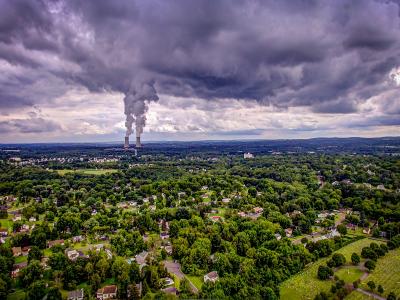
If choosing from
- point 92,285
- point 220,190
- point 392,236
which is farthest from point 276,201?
point 92,285

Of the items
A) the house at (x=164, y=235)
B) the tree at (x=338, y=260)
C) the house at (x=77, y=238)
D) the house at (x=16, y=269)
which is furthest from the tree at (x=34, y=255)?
the tree at (x=338, y=260)

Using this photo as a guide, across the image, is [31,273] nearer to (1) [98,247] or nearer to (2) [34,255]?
(2) [34,255]

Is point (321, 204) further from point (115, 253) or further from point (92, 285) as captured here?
point (92, 285)

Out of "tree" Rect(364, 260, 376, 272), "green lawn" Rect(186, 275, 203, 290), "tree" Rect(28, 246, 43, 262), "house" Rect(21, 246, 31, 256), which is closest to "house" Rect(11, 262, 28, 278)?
"tree" Rect(28, 246, 43, 262)

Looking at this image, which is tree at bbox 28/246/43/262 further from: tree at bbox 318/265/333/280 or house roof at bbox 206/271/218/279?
tree at bbox 318/265/333/280

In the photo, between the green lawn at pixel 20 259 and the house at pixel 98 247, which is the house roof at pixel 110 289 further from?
A: the green lawn at pixel 20 259

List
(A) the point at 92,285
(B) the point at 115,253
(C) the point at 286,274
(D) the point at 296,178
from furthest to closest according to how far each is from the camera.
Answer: (D) the point at 296,178 < (B) the point at 115,253 < (C) the point at 286,274 < (A) the point at 92,285

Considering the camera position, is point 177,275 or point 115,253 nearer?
point 177,275
